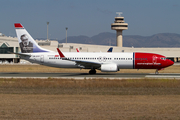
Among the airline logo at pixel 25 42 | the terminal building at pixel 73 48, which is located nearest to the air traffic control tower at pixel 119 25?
the terminal building at pixel 73 48

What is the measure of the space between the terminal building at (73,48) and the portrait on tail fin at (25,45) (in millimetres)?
26359

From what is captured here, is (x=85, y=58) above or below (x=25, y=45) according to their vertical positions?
below

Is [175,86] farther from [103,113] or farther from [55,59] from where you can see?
[55,59]

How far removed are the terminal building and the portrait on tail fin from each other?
26.4 metres

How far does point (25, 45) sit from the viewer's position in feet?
141

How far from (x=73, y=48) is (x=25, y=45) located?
273 feet

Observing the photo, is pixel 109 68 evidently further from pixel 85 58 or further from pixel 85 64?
pixel 85 58

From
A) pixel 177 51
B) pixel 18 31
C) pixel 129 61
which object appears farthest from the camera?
pixel 177 51

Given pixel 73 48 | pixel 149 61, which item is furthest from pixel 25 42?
pixel 73 48

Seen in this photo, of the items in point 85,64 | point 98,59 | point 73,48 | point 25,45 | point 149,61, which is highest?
point 73,48

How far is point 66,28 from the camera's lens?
13975 cm

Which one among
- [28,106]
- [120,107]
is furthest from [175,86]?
[28,106]

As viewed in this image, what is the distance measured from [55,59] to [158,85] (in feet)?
66.5

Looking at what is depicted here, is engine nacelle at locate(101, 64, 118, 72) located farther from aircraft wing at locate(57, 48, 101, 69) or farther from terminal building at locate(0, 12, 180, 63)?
terminal building at locate(0, 12, 180, 63)
